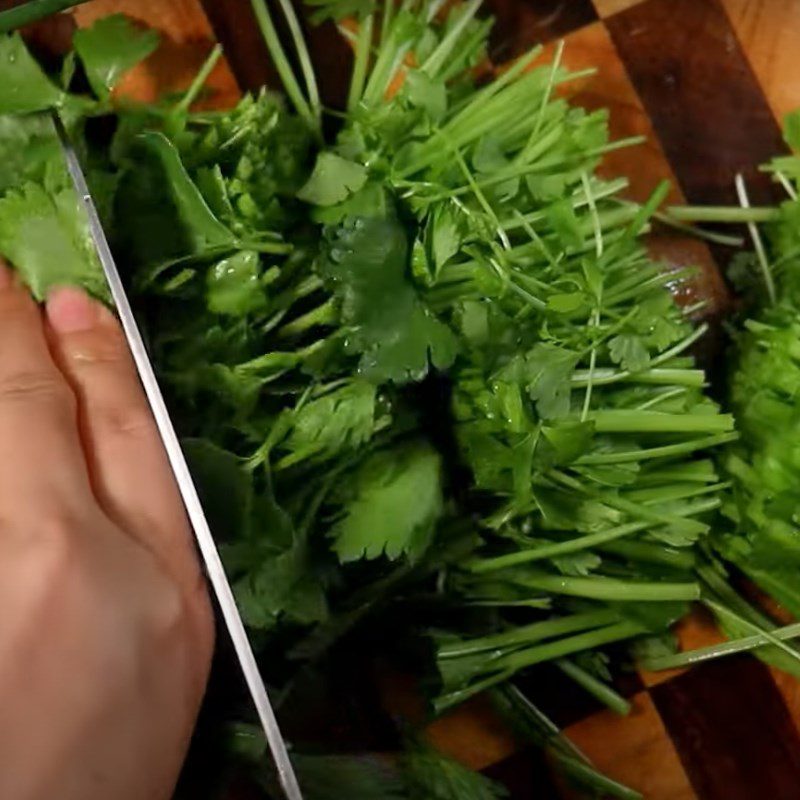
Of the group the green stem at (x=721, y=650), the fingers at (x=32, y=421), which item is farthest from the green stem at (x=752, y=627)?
the fingers at (x=32, y=421)

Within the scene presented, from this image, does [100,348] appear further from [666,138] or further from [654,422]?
[666,138]

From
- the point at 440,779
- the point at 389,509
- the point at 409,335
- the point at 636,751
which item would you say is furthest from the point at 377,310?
the point at 636,751

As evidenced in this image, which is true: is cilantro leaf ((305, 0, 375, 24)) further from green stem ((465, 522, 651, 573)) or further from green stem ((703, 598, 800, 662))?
green stem ((703, 598, 800, 662))

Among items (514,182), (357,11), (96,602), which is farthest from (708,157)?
(96,602)

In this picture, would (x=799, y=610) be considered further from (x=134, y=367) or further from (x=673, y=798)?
(x=134, y=367)

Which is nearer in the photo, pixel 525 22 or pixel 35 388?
pixel 35 388
